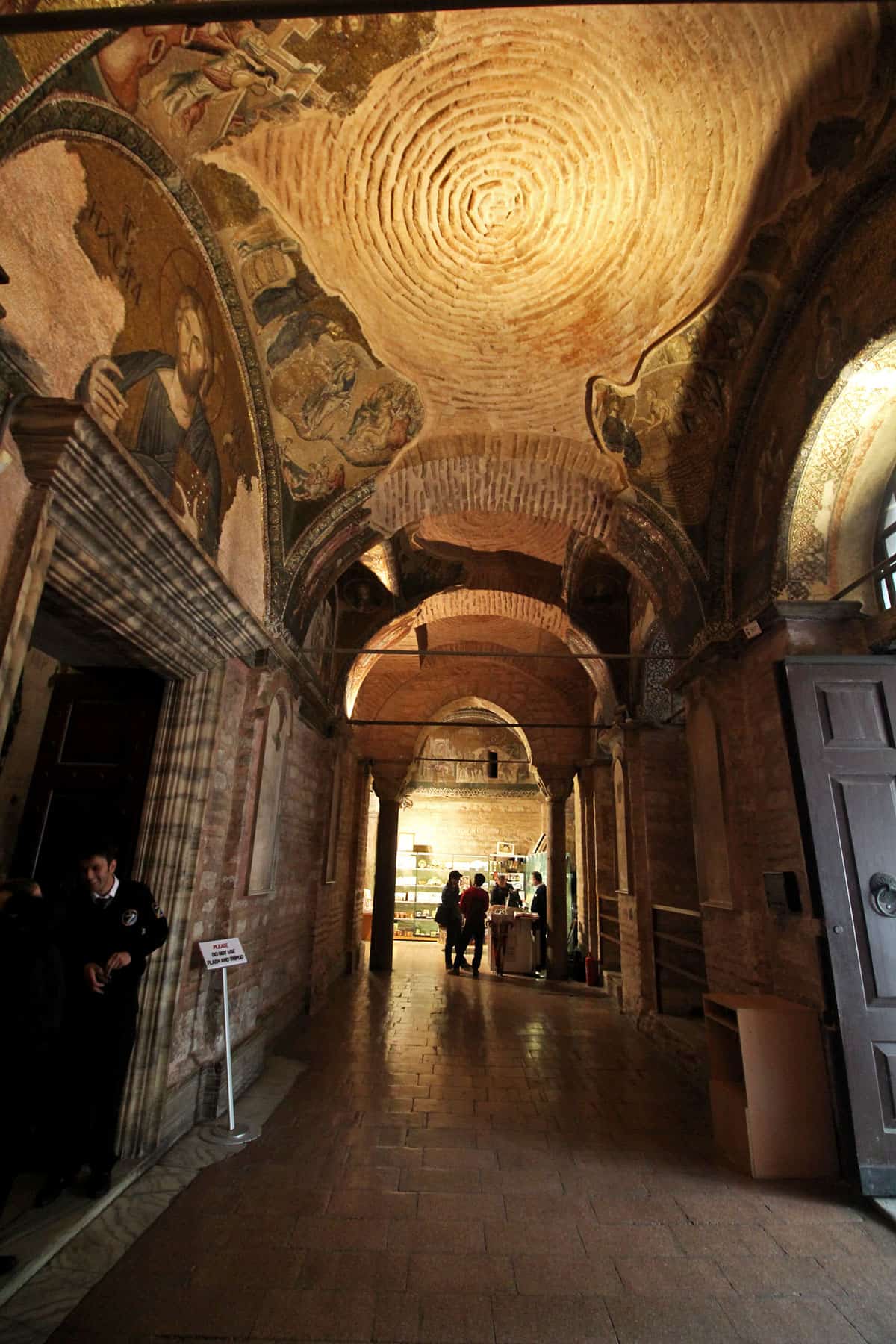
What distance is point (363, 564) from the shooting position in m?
9.77

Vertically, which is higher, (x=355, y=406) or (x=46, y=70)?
(x=355, y=406)

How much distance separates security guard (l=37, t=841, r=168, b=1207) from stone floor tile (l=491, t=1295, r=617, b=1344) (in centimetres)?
229

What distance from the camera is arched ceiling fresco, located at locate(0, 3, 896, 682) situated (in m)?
3.79

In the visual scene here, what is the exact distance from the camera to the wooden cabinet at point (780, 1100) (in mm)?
4164

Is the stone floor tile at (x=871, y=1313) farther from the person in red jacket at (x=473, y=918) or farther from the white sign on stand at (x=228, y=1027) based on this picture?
the person in red jacket at (x=473, y=918)

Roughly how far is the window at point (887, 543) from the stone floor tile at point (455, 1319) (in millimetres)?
4792

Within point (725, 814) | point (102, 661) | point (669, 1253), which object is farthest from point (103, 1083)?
point (725, 814)

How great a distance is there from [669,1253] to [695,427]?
5.92 m

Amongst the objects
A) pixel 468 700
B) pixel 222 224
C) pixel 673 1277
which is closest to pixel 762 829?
pixel 673 1277

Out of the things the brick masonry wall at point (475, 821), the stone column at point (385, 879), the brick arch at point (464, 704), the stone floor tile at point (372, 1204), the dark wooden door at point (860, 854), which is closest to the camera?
the stone floor tile at point (372, 1204)

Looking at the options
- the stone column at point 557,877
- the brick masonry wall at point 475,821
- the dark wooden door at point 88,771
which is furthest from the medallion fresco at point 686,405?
the brick masonry wall at point 475,821

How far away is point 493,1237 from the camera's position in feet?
11.3

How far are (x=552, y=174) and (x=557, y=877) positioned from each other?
10.3 metres

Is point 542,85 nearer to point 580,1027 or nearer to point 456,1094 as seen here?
point 456,1094
